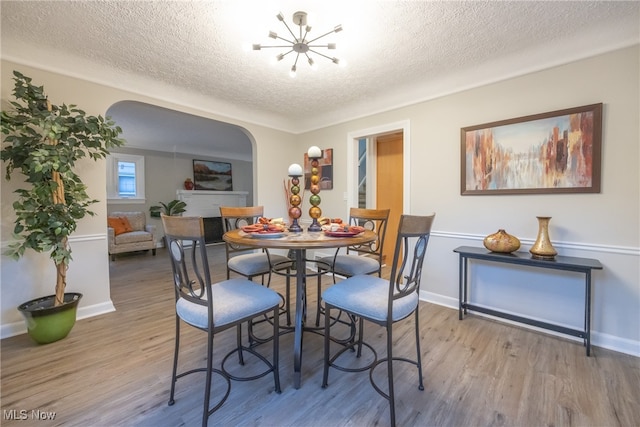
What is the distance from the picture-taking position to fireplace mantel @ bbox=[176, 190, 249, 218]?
6606mm

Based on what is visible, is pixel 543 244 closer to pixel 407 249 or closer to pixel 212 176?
pixel 407 249

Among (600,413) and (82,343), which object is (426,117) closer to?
(600,413)

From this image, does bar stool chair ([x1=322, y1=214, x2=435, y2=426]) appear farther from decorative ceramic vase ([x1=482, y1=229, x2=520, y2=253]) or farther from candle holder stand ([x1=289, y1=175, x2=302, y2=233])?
decorative ceramic vase ([x1=482, y1=229, x2=520, y2=253])

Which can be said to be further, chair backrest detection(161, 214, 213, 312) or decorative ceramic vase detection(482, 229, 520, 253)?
decorative ceramic vase detection(482, 229, 520, 253)

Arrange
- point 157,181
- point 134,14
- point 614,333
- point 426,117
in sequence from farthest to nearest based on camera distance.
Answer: point 157,181 < point 426,117 < point 614,333 < point 134,14

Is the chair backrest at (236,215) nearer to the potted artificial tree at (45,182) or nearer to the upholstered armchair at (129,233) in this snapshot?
the potted artificial tree at (45,182)

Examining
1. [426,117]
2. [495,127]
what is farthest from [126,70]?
[495,127]

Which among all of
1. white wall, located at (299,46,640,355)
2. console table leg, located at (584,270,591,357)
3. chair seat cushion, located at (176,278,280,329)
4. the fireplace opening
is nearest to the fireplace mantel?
the fireplace opening

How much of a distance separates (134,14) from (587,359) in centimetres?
393

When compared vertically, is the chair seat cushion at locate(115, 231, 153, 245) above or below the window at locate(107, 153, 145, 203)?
below

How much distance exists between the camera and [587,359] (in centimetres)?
190

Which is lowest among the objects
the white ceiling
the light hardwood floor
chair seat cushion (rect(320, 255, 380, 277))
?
the light hardwood floor

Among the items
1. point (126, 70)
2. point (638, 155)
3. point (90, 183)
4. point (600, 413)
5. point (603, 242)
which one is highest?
point (126, 70)

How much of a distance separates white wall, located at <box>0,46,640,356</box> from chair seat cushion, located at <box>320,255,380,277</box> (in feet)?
3.81
